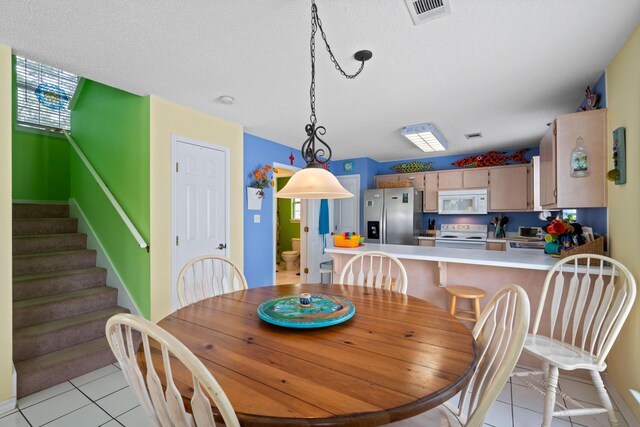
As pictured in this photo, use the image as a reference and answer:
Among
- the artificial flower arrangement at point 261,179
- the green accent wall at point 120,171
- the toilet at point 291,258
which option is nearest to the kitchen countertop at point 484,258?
the artificial flower arrangement at point 261,179

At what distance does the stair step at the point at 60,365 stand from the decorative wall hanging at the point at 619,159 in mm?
3931

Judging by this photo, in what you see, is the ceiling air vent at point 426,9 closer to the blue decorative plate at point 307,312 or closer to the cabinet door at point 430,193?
the blue decorative plate at point 307,312

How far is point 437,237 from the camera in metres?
5.04

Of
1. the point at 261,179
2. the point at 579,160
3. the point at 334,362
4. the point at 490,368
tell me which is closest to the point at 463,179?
the point at 579,160

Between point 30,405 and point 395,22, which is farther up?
point 395,22

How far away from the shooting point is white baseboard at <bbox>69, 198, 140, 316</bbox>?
2932 millimetres

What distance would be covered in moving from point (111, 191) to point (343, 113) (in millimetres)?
2550

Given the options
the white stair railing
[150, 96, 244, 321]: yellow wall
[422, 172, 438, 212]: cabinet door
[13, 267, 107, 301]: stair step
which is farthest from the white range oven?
[13, 267, 107, 301]: stair step

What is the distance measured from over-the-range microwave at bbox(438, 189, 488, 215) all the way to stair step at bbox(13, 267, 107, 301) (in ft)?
15.7

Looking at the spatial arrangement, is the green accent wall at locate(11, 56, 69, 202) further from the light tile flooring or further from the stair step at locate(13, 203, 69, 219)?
the light tile flooring

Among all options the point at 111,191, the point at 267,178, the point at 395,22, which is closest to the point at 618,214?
the point at 395,22

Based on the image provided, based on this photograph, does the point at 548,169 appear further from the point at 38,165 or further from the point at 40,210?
the point at 38,165

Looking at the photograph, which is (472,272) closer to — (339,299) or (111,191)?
(339,299)

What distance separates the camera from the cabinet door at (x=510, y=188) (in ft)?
14.6
